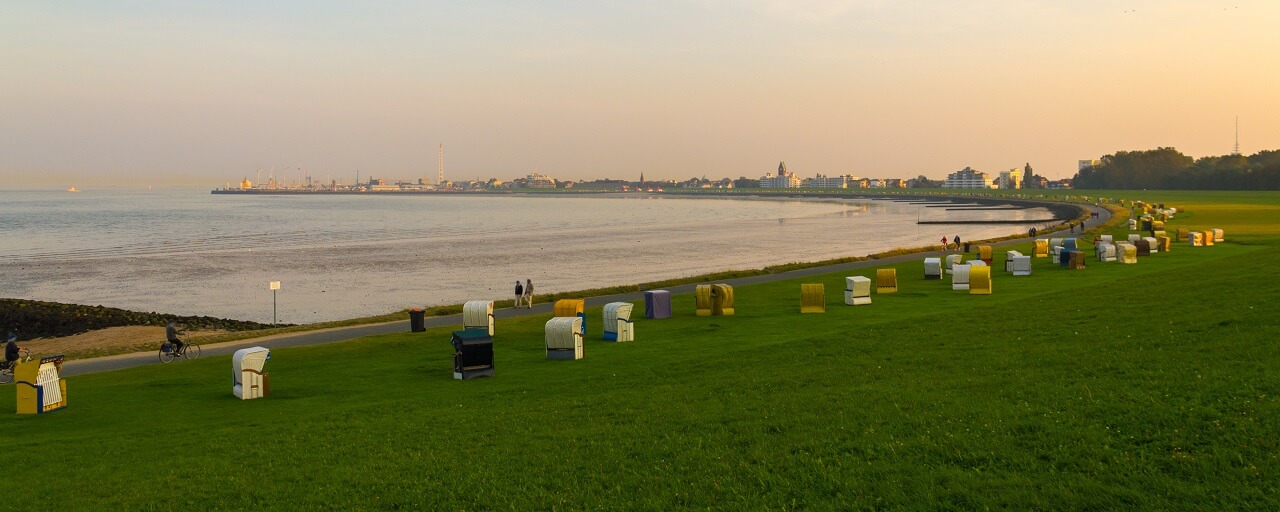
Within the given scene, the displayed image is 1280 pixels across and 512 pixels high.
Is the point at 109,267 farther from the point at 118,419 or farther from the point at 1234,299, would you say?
the point at 1234,299

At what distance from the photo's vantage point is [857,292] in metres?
32.8

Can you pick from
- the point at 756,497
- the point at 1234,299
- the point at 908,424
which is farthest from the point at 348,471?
the point at 1234,299

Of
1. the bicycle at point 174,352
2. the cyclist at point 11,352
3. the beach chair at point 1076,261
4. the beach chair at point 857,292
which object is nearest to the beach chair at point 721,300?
the beach chair at point 857,292

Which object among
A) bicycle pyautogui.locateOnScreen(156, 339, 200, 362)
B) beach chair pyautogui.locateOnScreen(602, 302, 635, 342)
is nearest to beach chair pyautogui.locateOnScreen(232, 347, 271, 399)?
bicycle pyautogui.locateOnScreen(156, 339, 200, 362)

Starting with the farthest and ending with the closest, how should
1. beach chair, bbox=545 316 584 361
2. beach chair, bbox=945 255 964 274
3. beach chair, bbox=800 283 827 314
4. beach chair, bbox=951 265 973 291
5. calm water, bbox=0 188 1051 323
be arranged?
calm water, bbox=0 188 1051 323, beach chair, bbox=945 255 964 274, beach chair, bbox=951 265 973 291, beach chair, bbox=800 283 827 314, beach chair, bbox=545 316 584 361

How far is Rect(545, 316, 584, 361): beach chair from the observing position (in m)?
23.0

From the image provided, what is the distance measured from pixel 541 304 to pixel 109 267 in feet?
147

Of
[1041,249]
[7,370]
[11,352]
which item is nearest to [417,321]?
[11,352]

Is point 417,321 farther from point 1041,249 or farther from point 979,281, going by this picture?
point 1041,249

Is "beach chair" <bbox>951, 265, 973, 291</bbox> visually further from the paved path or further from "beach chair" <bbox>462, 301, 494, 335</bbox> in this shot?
"beach chair" <bbox>462, 301, 494, 335</bbox>

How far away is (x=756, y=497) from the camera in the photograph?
33.8 ft

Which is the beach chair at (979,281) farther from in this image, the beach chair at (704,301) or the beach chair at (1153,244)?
the beach chair at (1153,244)

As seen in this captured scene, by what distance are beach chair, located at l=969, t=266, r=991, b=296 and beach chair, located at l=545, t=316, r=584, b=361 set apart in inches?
726

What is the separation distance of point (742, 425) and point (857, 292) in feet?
66.4
